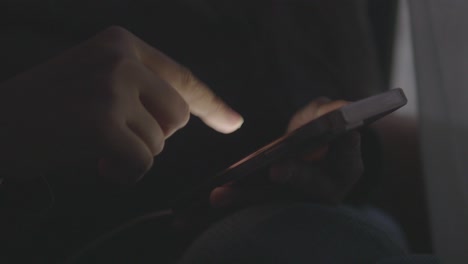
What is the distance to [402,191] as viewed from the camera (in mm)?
1116

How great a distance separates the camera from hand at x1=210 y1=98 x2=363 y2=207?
20.9 inches

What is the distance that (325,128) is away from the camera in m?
0.40

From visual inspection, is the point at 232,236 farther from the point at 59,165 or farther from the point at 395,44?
the point at 395,44

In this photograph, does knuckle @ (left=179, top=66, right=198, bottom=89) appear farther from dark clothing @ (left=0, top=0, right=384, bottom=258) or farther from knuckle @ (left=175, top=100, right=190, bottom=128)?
dark clothing @ (left=0, top=0, right=384, bottom=258)

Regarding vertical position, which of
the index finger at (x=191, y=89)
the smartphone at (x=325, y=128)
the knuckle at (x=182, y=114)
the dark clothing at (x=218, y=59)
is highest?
the dark clothing at (x=218, y=59)

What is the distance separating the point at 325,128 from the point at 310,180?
0.17 meters

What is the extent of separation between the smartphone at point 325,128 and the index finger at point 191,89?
0.27 ft

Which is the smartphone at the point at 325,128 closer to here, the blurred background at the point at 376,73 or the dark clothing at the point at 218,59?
the blurred background at the point at 376,73

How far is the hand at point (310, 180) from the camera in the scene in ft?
1.74

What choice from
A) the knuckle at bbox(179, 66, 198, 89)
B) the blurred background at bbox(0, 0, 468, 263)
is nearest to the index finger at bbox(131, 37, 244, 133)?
the knuckle at bbox(179, 66, 198, 89)

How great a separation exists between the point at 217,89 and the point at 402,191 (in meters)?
0.58

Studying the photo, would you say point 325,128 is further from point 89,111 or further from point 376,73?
point 376,73

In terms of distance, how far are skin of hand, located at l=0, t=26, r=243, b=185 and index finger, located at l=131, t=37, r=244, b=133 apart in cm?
3

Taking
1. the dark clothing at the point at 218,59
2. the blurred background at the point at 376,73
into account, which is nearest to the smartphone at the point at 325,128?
the blurred background at the point at 376,73
